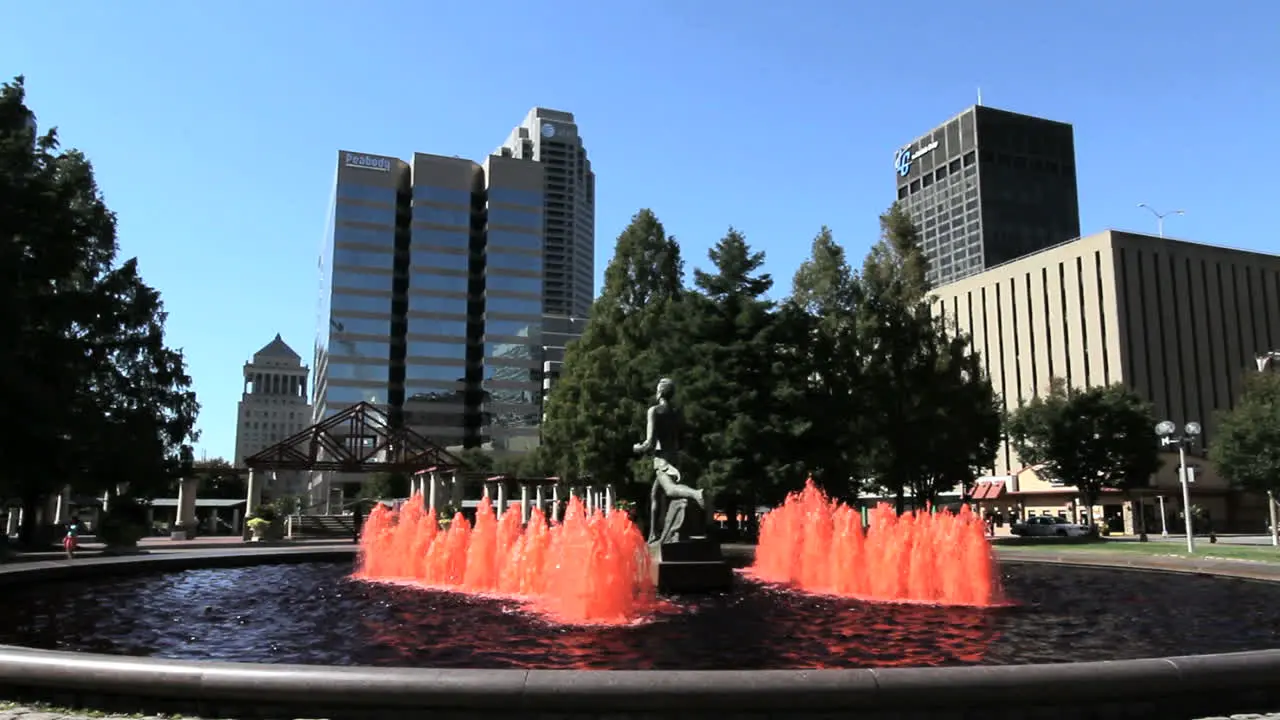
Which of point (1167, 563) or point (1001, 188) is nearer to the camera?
Answer: point (1167, 563)

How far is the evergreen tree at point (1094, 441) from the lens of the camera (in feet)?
171

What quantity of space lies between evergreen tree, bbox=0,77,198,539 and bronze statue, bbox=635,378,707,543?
1852cm

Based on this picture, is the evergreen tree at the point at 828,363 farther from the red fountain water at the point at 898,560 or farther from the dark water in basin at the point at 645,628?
the dark water in basin at the point at 645,628

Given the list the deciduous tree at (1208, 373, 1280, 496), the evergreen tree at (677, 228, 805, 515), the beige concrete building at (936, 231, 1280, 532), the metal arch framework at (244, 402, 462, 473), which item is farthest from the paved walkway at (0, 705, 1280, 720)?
the beige concrete building at (936, 231, 1280, 532)

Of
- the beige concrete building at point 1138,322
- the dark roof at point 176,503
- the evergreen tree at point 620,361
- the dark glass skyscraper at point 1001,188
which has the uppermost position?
the dark glass skyscraper at point 1001,188

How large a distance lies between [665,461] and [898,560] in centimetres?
478

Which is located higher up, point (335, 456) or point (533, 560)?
point (335, 456)

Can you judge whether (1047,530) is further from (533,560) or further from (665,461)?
(533,560)

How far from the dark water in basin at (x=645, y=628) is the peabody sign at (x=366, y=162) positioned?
11459cm

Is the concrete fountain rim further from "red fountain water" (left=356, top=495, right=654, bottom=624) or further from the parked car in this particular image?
the parked car

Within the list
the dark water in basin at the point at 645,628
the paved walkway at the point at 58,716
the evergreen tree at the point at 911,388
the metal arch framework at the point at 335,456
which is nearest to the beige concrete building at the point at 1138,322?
the evergreen tree at the point at 911,388

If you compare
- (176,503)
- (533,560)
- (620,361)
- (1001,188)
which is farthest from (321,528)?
(1001,188)

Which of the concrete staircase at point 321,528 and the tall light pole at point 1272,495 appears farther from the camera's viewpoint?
the concrete staircase at point 321,528

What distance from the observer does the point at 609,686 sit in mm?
6059
